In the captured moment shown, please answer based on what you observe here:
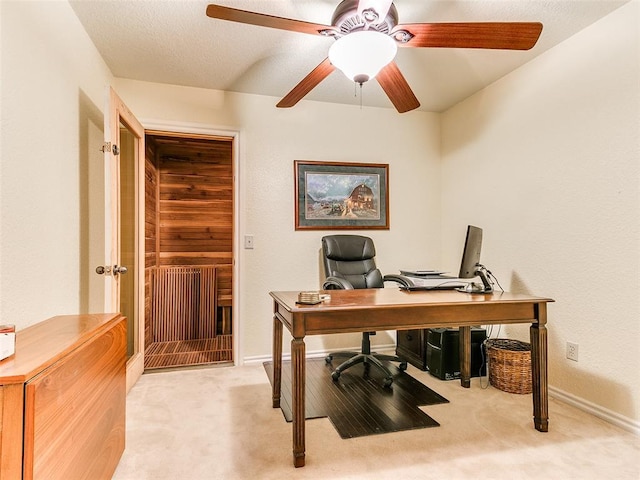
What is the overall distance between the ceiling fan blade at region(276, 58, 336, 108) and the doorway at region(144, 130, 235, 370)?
1.59 metres

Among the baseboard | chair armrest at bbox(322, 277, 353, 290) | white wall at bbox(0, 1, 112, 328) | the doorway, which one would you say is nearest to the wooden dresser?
white wall at bbox(0, 1, 112, 328)

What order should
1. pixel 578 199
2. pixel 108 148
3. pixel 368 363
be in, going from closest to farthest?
pixel 108 148
pixel 578 199
pixel 368 363

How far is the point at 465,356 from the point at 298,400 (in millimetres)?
1563

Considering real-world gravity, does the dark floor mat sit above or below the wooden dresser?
below

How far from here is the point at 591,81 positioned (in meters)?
2.32

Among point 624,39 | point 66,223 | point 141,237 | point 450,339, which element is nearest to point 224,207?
point 141,237

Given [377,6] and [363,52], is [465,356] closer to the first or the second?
[363,52]

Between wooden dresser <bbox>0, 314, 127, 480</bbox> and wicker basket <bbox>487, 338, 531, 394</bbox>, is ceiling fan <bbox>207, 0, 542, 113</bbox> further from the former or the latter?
wicker basket <bbox>487, 338, 531, 394</bbox>

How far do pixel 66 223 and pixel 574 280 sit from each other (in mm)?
3100

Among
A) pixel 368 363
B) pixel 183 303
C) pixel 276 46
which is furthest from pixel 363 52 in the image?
pixel 183 303

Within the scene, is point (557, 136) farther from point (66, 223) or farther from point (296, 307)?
point (66, 223)

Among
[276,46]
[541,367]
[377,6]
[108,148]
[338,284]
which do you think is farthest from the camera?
[338,284]

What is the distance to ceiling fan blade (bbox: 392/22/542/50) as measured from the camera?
161cm

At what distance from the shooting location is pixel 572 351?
243 cm
